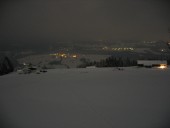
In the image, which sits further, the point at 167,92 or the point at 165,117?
the point at 167,92

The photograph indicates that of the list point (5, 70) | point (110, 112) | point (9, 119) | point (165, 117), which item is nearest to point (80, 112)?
point (110, 112)

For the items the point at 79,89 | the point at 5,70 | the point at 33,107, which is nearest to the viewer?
the point at 33,107

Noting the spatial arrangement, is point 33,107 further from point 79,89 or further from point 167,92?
point 167,92

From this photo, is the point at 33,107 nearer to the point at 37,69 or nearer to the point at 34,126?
the point at 34,126

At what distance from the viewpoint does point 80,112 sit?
179 inches

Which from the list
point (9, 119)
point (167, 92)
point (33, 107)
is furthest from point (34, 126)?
point (167, 92)

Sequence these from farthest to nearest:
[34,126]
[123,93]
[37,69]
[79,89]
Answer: [37,69] < [79,89] < [123,93] < [34,126]

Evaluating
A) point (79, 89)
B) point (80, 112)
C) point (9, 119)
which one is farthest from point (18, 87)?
point (80, 112)

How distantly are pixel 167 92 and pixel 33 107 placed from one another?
452 cm

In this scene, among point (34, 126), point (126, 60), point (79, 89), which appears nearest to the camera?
point (34, 126)

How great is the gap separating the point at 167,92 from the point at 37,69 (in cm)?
789

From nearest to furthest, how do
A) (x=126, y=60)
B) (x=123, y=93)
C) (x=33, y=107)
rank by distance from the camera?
(x=33, y=107), (x=123, y=93), (x=126, y=60)

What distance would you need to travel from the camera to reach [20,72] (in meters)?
10.7

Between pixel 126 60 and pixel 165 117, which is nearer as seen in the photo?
pixel 165 117
